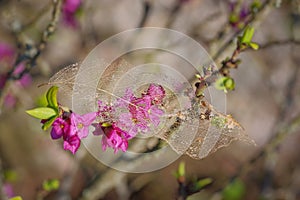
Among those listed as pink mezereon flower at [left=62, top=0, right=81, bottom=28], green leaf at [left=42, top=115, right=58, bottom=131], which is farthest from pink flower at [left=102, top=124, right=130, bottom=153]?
pink mezereon flower at [left=62, top=0, right=81, bottom=28]

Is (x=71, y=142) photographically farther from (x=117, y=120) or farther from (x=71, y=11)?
(x=71, y=11)

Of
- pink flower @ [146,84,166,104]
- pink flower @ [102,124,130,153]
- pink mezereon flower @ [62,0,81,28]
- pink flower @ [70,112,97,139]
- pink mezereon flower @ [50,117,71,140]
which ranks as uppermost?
pink mezereon flower @ [62,0,81,28]

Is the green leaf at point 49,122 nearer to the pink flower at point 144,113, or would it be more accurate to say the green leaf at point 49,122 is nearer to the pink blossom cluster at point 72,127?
the pink blossom cluster at point 72,127

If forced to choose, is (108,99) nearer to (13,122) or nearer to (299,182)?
(299,182)

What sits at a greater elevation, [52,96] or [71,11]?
[71,11]

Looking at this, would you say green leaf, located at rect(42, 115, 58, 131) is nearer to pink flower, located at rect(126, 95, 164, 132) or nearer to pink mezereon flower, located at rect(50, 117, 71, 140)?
pink mezereon flower, located at rect(50, 117, 71, 140)

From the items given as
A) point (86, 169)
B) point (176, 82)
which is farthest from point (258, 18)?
point (86, 169)

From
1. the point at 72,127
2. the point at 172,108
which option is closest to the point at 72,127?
the point at 72,127
